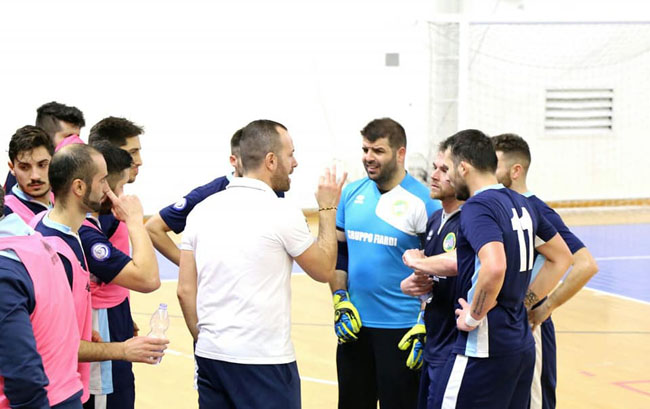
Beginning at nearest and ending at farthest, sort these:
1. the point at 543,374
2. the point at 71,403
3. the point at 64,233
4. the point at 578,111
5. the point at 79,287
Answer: the point at 71,403
the point at 79,287
the point at 64,233
the point at 543,374
the point at 578,111

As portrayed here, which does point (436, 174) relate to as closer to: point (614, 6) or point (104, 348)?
point (104, 348)

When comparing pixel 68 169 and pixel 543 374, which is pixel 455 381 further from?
pixel 68 169

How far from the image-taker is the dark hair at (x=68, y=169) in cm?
351

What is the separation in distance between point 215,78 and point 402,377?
39.9ft

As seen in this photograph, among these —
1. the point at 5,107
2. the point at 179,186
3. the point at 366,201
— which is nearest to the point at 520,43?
the point at 179,186

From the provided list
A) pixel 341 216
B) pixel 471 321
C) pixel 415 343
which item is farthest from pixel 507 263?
pixel 341 216

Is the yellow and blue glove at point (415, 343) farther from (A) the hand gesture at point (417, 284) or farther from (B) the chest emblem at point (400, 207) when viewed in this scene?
(B) the chest emblem at point (400, 207)

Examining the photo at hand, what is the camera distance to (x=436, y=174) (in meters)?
4.38

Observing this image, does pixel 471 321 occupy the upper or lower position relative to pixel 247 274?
lower

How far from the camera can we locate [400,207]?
5141 millimetres

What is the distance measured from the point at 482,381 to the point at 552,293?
3.05 ft

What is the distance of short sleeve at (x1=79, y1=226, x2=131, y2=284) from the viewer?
3834mm

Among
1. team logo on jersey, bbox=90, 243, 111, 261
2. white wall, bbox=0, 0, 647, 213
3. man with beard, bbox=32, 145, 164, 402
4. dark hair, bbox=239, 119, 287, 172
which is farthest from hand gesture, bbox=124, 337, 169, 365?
white wall, bbox=0, 0, 647, 213

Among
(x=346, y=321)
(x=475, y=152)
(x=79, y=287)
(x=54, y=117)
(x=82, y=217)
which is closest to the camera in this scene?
(x=79, y=287)
